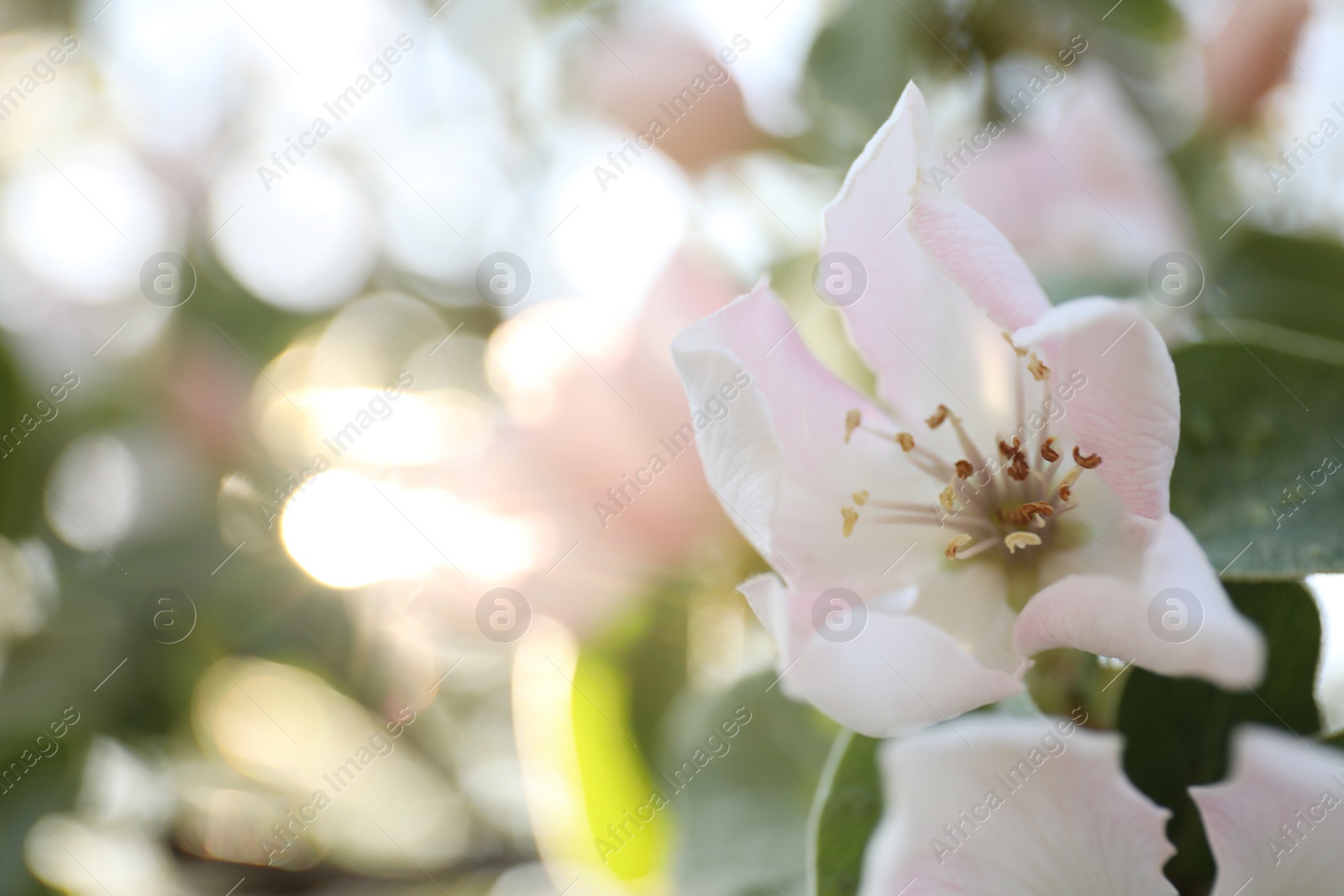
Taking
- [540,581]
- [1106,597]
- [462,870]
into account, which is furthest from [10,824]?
[1106,597]

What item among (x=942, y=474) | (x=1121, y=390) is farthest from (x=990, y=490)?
(x=1121, y=390)

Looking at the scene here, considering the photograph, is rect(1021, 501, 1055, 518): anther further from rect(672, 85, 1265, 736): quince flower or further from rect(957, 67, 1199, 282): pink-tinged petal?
rect(957, 67, 1199, 282): pink-tinged petal

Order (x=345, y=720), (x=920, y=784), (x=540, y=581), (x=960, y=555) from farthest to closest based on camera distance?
1. (x=345, y=720)
2. (x=540, y=581)
3. (x=960, y=555)
4. (x=920, y=784)

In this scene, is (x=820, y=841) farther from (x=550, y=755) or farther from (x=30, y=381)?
(x=30, y=381)

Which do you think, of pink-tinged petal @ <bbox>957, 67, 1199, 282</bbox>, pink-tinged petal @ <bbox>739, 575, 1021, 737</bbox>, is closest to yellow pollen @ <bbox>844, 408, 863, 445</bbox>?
pink-tinged petal @ <bbox>739, 575, 1021, 737</bbox>

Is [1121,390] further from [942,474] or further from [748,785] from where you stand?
[748,785]

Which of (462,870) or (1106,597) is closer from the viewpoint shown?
(1106,597)
